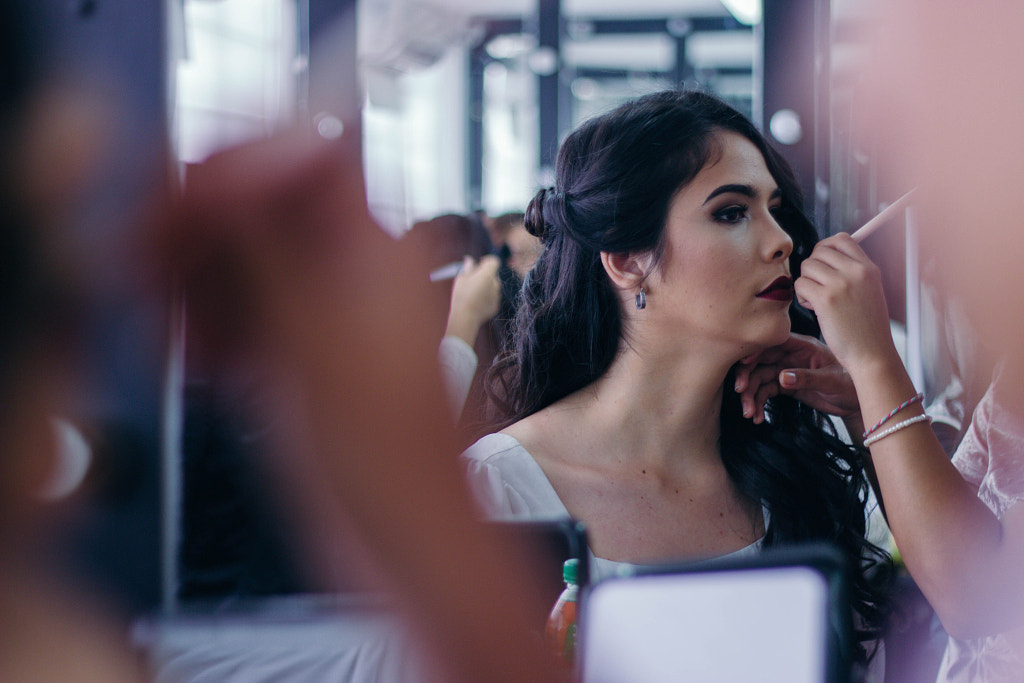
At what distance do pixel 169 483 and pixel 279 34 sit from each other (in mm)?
240

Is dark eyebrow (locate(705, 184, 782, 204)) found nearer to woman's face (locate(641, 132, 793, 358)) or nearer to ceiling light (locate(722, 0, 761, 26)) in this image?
woman's face (locate(641, 132, 793, 358))

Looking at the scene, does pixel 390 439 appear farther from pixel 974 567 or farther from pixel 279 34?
pixel 974 567

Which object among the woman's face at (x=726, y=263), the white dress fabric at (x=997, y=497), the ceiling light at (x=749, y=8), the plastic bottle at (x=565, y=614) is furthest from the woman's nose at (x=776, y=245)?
the ceiling light at (x=749, y=8)

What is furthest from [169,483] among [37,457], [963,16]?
[963,16]

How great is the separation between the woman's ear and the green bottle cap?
2.97ft

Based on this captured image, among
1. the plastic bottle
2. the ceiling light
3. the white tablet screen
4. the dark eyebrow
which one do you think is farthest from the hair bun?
the white tablet screen

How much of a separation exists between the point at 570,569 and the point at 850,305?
74 cm

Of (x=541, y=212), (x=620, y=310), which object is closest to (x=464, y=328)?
(x=541, y=212)

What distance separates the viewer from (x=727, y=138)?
1.36 meters

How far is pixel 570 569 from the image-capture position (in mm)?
484

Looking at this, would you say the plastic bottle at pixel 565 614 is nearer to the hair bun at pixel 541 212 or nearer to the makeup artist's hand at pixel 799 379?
the makeup artist's hand at pixel 799 379

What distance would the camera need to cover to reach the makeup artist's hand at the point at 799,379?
135cm

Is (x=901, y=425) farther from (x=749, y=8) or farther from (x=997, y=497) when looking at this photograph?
(x=749, y=8)

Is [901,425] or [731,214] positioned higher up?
[731,214]
